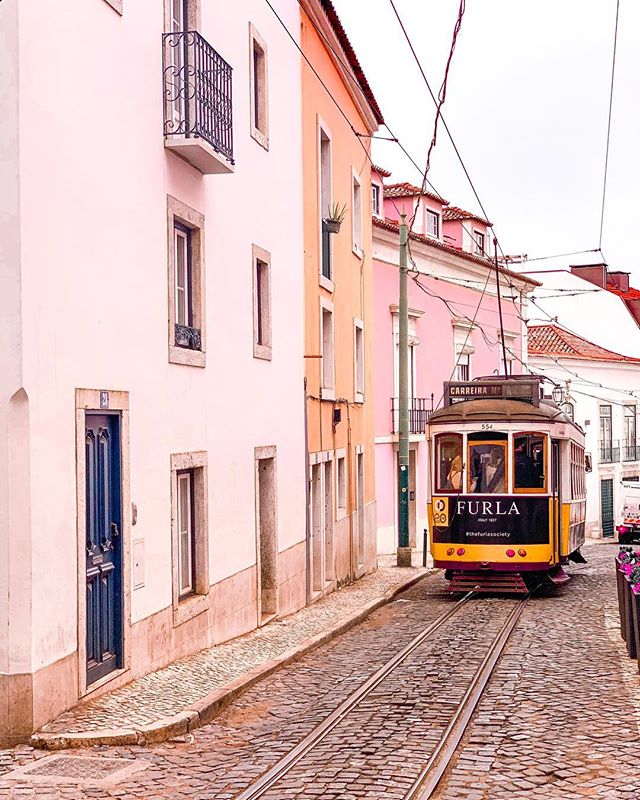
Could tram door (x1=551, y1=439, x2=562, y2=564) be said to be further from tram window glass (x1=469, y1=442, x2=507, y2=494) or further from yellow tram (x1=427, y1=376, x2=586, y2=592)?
tram window glass (x1=469, y1=442, x2=507, y2=494)

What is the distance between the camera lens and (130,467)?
392 inches

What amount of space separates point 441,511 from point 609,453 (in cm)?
3567

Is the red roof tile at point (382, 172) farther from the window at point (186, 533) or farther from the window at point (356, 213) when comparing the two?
the window at point (186, 533)

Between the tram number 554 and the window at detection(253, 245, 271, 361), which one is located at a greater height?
the window at detection(253, 245, 271, 361)

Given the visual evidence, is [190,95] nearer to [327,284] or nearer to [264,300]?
[264,300]

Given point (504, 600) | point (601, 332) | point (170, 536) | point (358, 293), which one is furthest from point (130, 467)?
point (601, 332)

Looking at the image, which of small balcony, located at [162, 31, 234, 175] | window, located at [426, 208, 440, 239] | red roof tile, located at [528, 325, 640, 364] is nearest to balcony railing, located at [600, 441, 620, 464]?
red roof tile, located at [528, 325, 640, 364]

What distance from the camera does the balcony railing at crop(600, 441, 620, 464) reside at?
51.7m

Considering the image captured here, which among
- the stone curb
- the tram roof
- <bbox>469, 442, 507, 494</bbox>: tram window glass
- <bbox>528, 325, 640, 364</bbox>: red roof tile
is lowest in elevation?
the stone curb

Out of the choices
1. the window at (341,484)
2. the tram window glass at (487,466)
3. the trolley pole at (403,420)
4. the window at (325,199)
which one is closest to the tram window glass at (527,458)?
the tram window glass at (487,466)

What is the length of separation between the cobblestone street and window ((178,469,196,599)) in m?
1.32

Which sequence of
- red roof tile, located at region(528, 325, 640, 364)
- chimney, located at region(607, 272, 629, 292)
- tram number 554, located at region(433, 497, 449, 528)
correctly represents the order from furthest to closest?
red roof tile, located at region(528, 325, 640, 364) < chimney, located at region(607, 272, 629, 292) < tram number 554, located at region(433, 497, 449, 528)

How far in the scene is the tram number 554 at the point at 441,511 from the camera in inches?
710

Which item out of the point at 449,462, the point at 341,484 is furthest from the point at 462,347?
the point at 449,462
